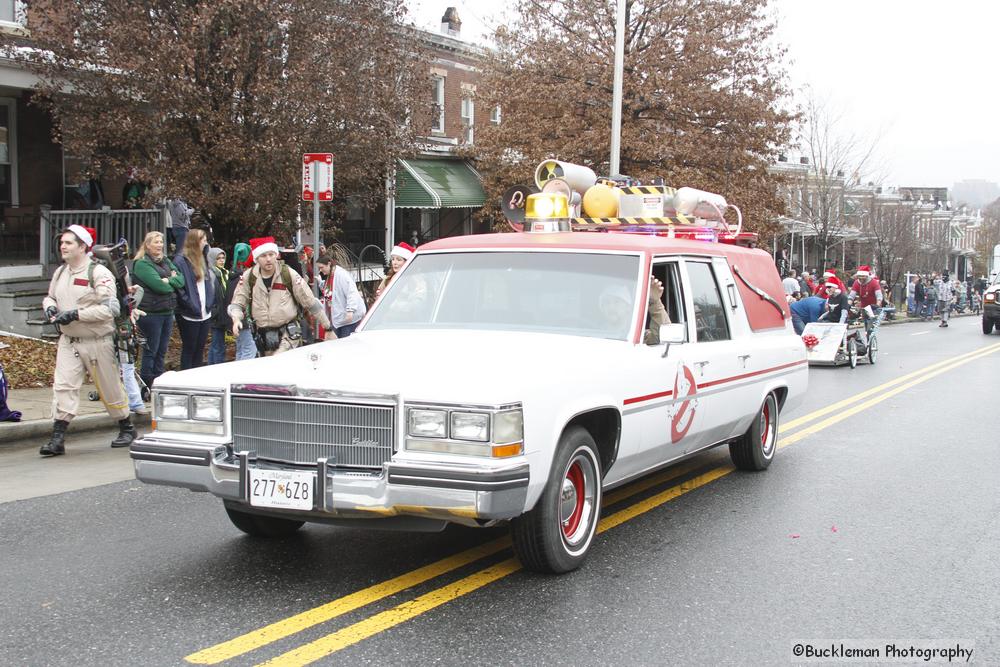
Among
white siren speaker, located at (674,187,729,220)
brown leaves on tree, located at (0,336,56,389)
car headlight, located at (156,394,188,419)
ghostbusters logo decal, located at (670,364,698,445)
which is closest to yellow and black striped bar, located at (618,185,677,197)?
white siren speaker, located at (674,187,729,220)

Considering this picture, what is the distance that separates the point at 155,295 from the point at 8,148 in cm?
1041

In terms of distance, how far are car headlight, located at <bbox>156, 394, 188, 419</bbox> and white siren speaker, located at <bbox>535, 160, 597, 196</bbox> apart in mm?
4135

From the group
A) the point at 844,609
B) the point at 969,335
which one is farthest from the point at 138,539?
→ the point at 969,335

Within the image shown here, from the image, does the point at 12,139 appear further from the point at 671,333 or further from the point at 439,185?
the point at 671,333

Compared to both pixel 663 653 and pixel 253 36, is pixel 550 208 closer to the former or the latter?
pixel 663 653

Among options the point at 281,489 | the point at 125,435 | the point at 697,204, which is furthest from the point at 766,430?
the point at 125,435

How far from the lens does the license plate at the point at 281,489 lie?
4.62 m

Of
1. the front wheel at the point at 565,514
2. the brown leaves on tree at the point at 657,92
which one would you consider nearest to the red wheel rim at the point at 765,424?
A: the front wheel at the point at 565,514

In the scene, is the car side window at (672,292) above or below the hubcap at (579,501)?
above

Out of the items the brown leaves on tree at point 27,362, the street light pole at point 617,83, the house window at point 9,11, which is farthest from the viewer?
the street light pole at point 617,83

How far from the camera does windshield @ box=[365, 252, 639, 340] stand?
593 cm

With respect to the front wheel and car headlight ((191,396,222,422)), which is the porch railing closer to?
car headlight ((191,396,222,422))

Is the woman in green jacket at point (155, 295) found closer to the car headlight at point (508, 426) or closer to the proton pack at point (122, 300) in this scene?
the proton pack at point (122, 300)

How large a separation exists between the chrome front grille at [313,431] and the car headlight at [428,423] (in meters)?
0.10
